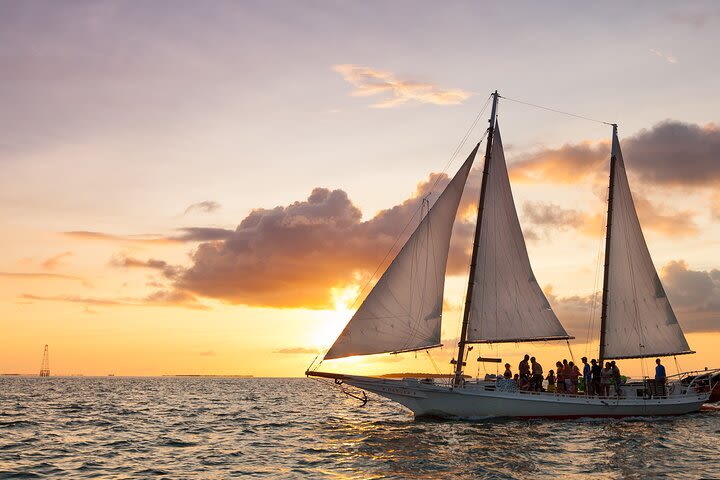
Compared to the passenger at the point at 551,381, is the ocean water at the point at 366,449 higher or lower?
lower

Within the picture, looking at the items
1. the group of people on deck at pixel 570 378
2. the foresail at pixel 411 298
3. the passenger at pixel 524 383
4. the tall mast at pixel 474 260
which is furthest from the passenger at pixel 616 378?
the foresail at pixel 411 298

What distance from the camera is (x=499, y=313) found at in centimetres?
4712

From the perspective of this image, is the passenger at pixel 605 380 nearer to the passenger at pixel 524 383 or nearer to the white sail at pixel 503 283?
the white sail at pixel 503 283

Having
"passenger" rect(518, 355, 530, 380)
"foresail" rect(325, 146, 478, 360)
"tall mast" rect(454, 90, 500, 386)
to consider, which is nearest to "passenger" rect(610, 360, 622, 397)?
"passenger" rect(518, 355, 530, 380)

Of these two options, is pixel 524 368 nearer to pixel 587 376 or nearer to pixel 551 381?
pixel 551 381

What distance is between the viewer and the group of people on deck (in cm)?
4628

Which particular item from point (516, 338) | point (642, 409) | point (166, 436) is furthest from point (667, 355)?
point (166, 436)

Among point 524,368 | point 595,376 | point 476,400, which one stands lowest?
point 476,400

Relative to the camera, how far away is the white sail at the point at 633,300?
52938mm

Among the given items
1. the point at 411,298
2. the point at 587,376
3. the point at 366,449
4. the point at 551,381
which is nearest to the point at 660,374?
the point at 587,376

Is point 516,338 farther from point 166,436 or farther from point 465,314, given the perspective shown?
point 166,436

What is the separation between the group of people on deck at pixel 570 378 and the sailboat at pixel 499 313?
754mm

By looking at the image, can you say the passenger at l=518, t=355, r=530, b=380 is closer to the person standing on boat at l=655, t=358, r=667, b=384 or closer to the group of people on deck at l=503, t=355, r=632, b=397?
the group of people on deck at l=503, t=355, r=632, b=397

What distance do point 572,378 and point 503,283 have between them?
26.1 feet
